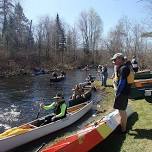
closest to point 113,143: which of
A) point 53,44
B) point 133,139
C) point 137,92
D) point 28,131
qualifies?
point 133,139

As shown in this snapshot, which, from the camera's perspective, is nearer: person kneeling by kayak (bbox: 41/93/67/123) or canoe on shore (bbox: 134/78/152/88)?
person kneeling by kayak (bbox: 41/93/67/123)

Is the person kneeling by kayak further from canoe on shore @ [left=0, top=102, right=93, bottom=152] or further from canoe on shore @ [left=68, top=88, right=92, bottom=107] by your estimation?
canoe on shore @ [left=68, top=88, right=92, bottom=107]

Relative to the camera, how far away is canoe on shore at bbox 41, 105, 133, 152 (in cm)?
729

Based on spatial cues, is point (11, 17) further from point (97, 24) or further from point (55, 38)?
point (97, 24)

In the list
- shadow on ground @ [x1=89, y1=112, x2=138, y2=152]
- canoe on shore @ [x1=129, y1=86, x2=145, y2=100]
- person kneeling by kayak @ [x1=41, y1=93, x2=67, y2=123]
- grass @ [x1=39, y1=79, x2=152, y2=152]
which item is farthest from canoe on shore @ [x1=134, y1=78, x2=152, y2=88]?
shadow on ground @ [x1=89, y1=112, x2=138, y2=152]

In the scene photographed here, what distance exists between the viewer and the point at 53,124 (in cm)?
1225

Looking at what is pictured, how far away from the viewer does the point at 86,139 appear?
7.79 m

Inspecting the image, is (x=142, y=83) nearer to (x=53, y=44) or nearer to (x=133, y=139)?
(x=133, y=139)

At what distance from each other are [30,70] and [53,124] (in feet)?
135

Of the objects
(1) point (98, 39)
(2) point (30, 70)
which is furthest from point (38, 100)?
(1) point (98, 39)

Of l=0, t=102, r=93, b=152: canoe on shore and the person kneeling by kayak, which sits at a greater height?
the person kneeling by kayak

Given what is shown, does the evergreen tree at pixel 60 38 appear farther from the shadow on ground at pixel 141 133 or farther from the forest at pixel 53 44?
the shadow on ground at pixel 141 133

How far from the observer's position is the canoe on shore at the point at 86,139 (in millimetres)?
7293

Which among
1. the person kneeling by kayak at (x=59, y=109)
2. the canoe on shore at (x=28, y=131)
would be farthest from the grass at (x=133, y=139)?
the canoe on shore at (x=28, y=131)
